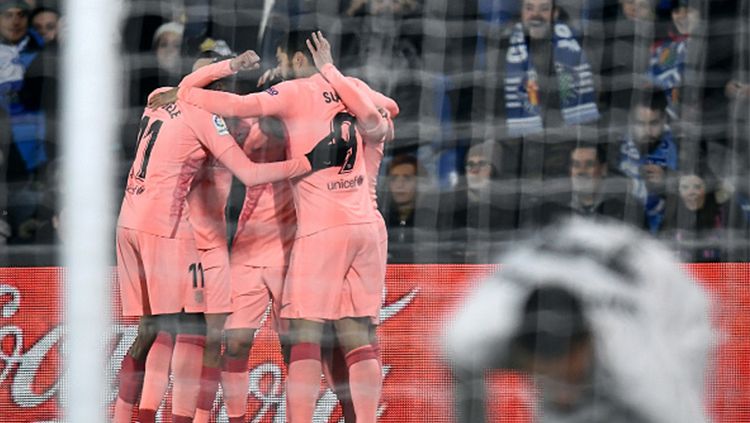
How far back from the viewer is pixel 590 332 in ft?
5.04

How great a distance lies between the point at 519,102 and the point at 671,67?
255mm

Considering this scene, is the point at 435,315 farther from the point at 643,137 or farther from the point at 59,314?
the point at 59,314

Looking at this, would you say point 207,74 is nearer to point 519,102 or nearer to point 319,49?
point 319,49

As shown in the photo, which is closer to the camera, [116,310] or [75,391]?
[75,391]

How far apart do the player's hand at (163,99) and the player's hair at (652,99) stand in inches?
30.0

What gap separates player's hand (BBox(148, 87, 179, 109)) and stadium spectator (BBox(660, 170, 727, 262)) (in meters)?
0.83

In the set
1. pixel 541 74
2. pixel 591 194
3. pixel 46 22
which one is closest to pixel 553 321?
pixel 591 194

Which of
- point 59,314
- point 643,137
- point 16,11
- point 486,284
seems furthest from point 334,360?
point 16,11

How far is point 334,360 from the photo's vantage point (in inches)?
81.7

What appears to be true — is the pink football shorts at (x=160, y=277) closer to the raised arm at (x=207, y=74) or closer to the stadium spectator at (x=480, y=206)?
the raised arm at (x=207, y=74)

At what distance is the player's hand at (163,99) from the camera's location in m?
2.03

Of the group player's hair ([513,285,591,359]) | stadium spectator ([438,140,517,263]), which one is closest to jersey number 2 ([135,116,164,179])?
stadium spectator ([438,140,517,263])

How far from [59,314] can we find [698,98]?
1124 mm

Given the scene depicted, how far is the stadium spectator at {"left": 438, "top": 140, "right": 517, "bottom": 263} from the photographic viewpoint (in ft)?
6.42
